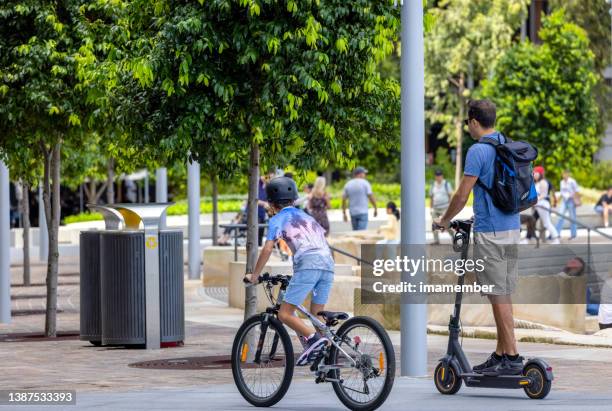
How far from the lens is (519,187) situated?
938 cm

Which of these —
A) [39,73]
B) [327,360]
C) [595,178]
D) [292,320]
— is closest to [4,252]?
[39,73]

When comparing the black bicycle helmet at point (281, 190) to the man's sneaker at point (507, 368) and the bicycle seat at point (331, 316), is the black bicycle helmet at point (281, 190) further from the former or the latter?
the man's sneaker at point (507, 368)

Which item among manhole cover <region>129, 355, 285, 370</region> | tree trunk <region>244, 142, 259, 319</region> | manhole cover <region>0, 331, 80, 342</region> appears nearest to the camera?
manhole cover <region>129, 355, 285, 370</region>

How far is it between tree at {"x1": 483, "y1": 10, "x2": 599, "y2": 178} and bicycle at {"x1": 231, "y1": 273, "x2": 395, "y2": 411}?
1372 inches

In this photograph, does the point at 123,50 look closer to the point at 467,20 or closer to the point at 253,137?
the point at 253,137

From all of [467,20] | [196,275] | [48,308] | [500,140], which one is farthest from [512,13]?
[500,140]

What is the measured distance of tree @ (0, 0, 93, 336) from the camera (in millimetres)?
14531

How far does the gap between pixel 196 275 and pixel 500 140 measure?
1665 cm

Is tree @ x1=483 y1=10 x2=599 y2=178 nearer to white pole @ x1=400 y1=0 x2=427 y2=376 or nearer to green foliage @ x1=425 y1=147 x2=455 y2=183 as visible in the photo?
green foliage @ x1=425 y1=147 x2=455 y2=183

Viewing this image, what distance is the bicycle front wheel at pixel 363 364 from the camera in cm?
861

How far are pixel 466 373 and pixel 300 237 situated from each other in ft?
4.83

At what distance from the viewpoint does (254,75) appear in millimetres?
12008

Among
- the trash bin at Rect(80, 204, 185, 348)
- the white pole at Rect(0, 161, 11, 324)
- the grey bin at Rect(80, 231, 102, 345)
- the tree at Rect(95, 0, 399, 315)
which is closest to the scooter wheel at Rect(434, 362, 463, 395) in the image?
the tree at Rect(95, 0, 399, 315)

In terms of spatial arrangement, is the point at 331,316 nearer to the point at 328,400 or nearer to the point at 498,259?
the point at 328,400
